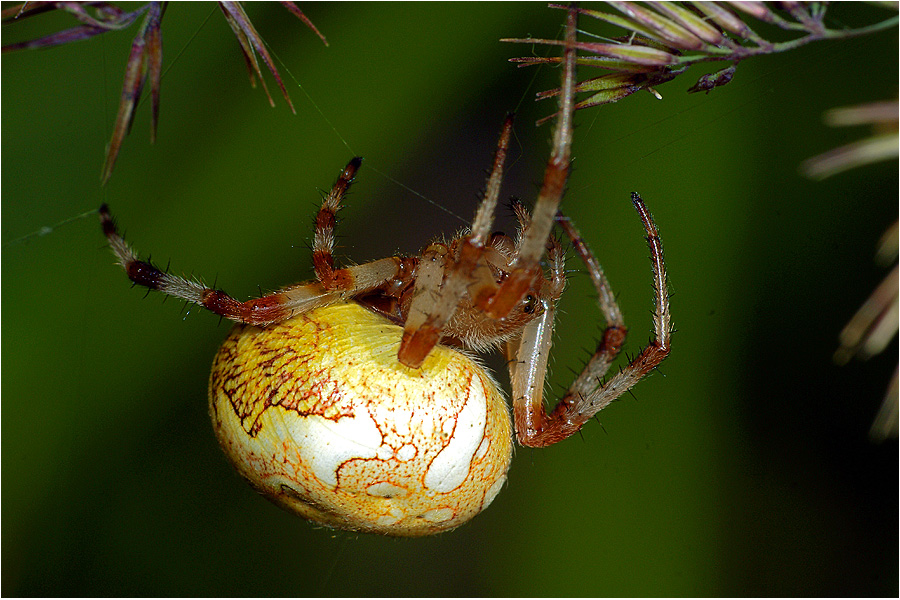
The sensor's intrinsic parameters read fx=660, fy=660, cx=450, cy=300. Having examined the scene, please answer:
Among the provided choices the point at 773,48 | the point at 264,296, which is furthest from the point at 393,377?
the point at 773,48

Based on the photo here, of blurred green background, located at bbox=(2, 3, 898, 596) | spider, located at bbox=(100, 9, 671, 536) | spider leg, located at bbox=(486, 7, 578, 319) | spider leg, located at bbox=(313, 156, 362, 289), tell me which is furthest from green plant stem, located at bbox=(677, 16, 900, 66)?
spider leg, located at bbox=(313, 156, 362, 289)

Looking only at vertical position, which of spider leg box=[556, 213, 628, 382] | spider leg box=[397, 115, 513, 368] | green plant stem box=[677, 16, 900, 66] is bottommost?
spider leg box=[556, 213, 628, 382]

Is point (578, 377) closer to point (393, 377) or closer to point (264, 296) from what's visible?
point (393, 377)

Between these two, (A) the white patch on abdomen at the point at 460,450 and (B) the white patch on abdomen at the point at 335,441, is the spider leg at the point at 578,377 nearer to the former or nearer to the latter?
(A) the white patch on abdomen at the point at 460,450

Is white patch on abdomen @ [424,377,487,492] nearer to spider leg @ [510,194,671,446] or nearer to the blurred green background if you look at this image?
spider leg @ [510,194,671,446]

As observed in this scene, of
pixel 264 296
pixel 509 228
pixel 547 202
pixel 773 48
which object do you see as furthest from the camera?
pixel 509 228

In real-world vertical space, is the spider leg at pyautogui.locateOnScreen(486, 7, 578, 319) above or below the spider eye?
above

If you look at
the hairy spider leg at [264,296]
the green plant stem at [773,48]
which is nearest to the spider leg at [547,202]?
the green plant stem at [773,48]

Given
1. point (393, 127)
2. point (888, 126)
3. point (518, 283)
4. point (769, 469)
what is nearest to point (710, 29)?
point (888, 126)
